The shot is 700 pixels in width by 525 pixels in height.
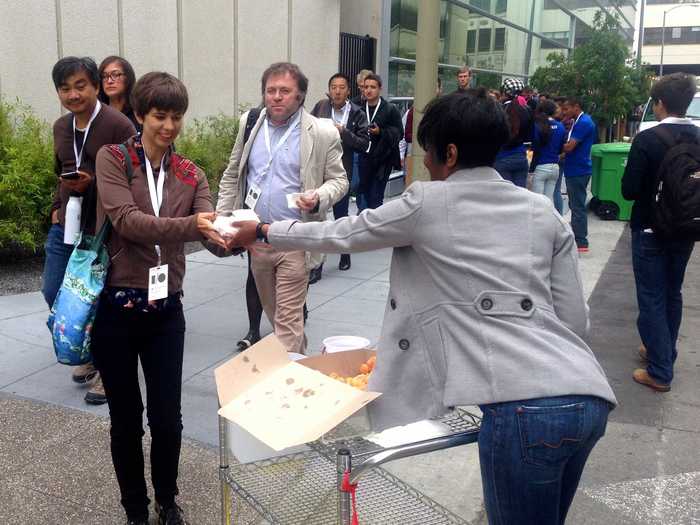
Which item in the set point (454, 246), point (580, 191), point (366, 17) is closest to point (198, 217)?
point (454, 246)

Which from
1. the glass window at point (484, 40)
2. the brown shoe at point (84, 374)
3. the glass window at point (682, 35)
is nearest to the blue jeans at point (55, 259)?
the brown shoe at point (84, 374)

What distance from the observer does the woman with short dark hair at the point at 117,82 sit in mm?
5148

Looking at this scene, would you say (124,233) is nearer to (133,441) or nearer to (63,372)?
(133,441)

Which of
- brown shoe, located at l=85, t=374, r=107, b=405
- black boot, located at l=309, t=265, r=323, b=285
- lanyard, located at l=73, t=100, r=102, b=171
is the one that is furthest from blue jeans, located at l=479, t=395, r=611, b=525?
black boot, located at l=309, t=265, r=323, b=285

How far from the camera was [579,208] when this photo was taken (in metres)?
10.1

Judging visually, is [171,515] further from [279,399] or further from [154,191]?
[154,191]

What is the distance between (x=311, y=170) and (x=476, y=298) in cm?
262

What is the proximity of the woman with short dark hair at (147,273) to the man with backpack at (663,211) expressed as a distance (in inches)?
121

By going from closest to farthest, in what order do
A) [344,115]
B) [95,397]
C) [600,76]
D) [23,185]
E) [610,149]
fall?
[95,397]
[23,185]
[344,115]
[610,149]
[600,76]

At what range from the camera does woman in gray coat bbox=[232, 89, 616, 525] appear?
2.10 metres

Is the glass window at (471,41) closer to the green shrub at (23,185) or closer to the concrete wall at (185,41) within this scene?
the concrete wall at (185,41)

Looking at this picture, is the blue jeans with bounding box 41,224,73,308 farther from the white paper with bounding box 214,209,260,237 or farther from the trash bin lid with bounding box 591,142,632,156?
the trash bin lid with bounding box 591,142,632,156

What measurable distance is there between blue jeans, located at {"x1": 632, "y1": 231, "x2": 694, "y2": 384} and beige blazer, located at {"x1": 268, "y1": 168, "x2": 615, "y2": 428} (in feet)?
10.2

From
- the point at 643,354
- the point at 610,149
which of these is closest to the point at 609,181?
the point at 610,149
